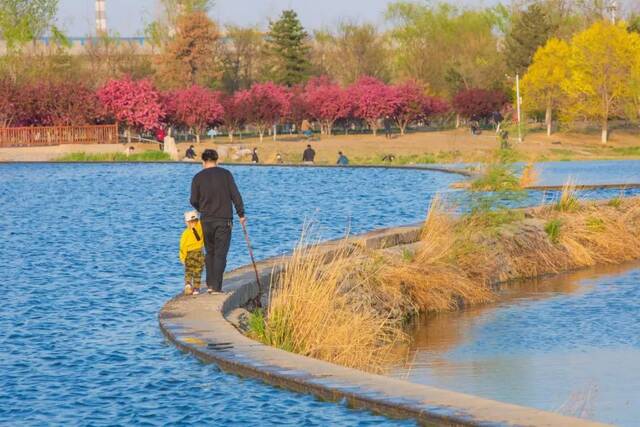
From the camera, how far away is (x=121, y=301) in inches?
661

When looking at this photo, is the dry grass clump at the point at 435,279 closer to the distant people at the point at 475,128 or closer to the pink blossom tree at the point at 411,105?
the distant people at the point at 475,128

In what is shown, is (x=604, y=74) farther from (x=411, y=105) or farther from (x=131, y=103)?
(x=131, y=103)

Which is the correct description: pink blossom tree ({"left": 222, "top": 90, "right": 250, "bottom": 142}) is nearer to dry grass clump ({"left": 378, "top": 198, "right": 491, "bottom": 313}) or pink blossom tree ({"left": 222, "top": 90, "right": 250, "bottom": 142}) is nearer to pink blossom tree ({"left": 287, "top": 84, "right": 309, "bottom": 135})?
pink blossom tree ({"left": 287, "top": 84, "right": 309, "bottom": 135})

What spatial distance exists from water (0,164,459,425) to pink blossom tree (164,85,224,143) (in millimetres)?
53008

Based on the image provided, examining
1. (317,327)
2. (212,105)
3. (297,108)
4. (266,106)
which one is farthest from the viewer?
(297,108)

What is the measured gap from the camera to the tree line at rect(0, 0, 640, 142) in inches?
3939

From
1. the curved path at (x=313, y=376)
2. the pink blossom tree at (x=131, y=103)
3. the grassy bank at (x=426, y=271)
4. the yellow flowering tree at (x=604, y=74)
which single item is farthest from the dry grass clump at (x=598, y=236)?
the yellow flowering tree at (x=604, y=74)

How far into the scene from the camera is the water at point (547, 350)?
1287cm

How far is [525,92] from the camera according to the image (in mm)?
101812

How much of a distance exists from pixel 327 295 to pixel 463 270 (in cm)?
671

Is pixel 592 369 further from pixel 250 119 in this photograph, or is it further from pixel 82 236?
pixel 250 119

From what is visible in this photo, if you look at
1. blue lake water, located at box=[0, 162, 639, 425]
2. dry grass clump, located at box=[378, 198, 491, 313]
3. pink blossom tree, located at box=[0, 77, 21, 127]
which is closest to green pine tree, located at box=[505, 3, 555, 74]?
pink blossom tree, located at box=[0, 77, 21, 127]

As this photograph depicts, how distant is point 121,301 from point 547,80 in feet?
285

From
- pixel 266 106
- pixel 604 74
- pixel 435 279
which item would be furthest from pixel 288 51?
pixel 435 279
